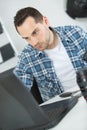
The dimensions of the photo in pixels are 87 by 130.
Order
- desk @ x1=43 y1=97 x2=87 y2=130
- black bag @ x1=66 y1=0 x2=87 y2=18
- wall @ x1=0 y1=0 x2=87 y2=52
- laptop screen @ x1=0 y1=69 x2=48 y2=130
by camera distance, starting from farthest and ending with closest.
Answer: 1. black bag @ x1=66 y1=0 x2=87 y2=18
2. wall @ x1=0 y1=0 x2=87 y2=52
3. desk @ x1=43 y1=97 x2=87 y2=130
4. laptop screen @ x1=0 y1=69 x2=48 y2=130

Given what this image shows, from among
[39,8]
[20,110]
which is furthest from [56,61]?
[39,8]

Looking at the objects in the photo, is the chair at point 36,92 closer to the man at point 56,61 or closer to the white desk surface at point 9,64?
the man at point 56,61

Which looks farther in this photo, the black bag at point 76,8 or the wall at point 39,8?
the black bag at point 76,8

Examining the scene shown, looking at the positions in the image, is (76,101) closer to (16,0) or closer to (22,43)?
(22,43)

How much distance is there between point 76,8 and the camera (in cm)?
308

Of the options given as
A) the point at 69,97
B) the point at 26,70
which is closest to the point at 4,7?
the point at 26,70

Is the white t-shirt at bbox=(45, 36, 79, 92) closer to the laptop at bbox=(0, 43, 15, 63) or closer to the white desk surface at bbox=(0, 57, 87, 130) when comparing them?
the white desk surface at bbox=(0, 57, 87, 130)

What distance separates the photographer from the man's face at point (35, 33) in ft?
5.35

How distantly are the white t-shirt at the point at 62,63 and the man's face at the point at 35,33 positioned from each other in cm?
10

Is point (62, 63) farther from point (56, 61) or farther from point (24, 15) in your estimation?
point (24, 15)

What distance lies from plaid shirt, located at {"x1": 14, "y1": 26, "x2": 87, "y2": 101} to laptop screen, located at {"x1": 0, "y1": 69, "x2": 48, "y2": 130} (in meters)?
0.62

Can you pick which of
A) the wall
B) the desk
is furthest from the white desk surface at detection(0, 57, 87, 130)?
the wall

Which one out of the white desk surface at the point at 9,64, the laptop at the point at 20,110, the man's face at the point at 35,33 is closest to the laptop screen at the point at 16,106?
the laptop at the point at 20,110

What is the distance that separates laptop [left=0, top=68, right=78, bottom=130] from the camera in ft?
3.32
